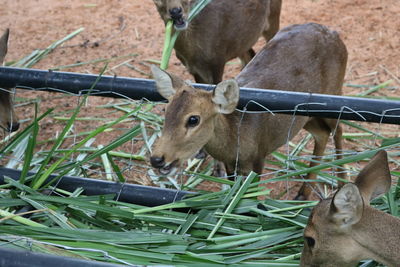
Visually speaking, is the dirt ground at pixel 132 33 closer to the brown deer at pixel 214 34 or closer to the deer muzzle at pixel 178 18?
the brown deer at pixel 214 34

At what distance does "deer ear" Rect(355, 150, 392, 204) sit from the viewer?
3.20 m

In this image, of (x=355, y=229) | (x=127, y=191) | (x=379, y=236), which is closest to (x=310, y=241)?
(x=355, y=229)

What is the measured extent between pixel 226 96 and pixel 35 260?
2157 millimetres

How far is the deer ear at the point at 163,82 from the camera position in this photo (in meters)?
4.05

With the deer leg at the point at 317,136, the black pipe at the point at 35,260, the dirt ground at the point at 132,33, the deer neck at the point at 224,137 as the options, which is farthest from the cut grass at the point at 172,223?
the dirt ground at the point at 132,33

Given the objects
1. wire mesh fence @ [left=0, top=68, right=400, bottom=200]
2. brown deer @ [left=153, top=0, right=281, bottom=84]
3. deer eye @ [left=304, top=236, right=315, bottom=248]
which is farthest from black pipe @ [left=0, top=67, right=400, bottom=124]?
brown deer @ [left=153, top=0, right=281, bottom=84]

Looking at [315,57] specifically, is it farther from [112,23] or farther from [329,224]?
[112,23]

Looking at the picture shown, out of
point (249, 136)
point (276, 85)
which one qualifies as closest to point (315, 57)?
point (276, 85)

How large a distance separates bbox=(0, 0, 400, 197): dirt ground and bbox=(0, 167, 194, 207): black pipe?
2712 mm

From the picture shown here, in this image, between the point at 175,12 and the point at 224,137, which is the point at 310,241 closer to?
the point at 224,137

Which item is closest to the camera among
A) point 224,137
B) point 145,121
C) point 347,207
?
point 347,207

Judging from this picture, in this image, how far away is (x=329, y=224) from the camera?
3059 millimetres

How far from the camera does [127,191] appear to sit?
13.1 feet

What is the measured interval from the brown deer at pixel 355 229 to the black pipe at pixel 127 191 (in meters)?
1.07
